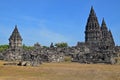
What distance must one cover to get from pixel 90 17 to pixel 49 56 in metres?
68.4

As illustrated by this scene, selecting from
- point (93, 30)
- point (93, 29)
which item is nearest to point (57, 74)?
point (93, 30)

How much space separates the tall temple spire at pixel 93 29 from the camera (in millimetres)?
122250

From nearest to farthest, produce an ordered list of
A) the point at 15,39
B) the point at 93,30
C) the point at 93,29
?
the point at 93,30, the point at 93,29, the point at 15,39

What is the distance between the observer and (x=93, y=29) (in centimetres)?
→ 12219

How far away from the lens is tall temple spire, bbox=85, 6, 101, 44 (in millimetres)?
122250

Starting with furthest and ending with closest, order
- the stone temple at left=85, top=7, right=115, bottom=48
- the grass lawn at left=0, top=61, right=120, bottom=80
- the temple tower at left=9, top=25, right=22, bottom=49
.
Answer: the temple tower at left=9, top=25, right=22, bottom=49 → the stone temple at left=85, top=7, right=115, bottom=48 → the grass lawn at left=0, top=61, right=120, bottom=80

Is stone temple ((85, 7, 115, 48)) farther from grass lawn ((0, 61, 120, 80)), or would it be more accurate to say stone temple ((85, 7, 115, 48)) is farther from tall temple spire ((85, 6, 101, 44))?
grass lawn ((0, 61, 120, 80))

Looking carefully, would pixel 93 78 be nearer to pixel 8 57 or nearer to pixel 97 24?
pixel 8 57

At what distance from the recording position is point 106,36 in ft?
429

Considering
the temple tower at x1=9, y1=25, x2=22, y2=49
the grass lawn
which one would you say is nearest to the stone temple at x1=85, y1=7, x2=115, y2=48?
the temple tower at x1=9, y1=25, x2=22, y2=49

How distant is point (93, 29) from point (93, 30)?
43cm

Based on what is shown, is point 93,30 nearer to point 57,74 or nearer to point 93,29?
point 93,29

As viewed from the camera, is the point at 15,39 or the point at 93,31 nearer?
the point at 93,31

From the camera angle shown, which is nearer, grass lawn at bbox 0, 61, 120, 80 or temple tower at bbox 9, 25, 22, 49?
grass lawn at bbox 0, 61, 120, 80
